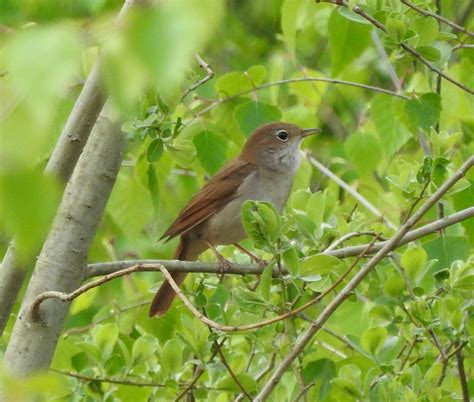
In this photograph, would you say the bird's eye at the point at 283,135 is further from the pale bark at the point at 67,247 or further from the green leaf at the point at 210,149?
the pale bark at the point at 67,247

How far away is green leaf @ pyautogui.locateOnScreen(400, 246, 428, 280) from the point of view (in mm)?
3402

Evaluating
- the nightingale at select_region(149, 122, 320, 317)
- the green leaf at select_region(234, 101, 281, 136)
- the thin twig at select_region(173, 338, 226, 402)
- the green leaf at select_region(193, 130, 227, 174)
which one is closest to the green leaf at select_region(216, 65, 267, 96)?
the green leaf at select_region(234, 101, 281, 136)

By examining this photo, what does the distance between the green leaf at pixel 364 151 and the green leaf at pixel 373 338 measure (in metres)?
1.05

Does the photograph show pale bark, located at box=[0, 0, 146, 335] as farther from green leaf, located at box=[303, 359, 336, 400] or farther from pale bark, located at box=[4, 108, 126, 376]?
green leaf, located at box=[303, 359, 336, 400]

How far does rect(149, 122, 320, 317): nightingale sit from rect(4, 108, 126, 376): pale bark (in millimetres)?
1441

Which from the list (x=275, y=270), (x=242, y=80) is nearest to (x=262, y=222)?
(x=275, y=270)

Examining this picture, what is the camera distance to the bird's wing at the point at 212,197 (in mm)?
4719

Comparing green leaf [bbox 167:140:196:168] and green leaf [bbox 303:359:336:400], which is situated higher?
green leaf [bbox 167:140:196:168]

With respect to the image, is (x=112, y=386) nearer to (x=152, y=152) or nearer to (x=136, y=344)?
(x=136, y=344)

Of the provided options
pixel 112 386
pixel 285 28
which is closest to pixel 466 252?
pixel 285 28

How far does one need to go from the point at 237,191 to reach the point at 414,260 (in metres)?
1.66

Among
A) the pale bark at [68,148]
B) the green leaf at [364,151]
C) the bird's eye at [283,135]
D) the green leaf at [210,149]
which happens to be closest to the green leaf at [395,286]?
the green leaf at [210,149]

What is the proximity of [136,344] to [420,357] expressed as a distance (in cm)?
98

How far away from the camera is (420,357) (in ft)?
12.0
